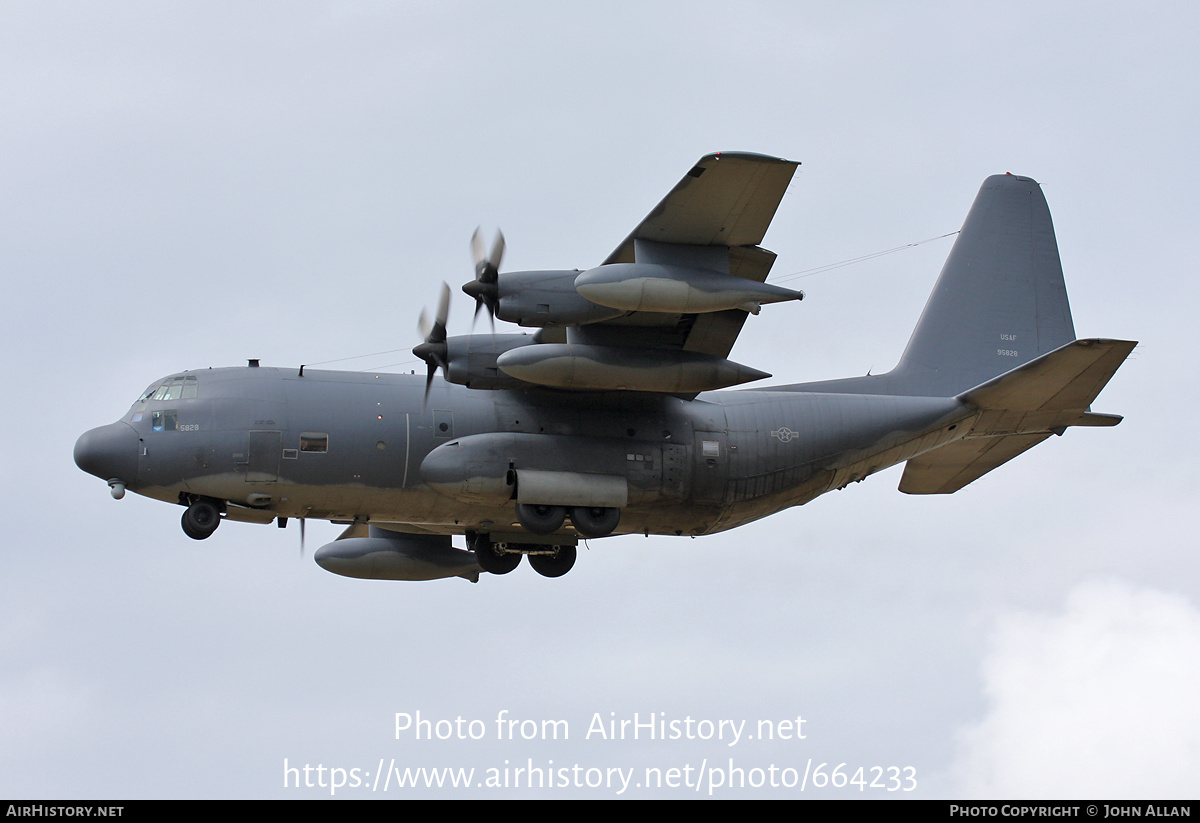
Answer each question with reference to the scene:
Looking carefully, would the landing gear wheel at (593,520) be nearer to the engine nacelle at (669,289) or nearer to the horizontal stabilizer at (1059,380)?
the engine nacelle at (669,289)

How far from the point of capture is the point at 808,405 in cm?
1895

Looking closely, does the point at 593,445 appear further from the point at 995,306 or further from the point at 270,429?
the point at 995,306

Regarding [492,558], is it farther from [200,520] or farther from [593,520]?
[200,520]

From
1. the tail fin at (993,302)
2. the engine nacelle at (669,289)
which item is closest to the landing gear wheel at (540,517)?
the engine nacelle at (669,289)

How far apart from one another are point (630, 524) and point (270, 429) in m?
4.86

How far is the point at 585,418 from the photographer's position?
18.1 m

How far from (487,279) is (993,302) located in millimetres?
8529

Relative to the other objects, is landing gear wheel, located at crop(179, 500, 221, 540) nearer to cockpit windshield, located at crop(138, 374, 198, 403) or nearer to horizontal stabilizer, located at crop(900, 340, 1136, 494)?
cockpit windshield, located at crop(138, 374, 198, 403)

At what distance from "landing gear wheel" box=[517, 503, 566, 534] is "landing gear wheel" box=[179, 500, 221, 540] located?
12.5 feet

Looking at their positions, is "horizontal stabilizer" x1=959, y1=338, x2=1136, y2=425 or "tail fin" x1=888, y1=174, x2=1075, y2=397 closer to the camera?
"horizontal stabilizer" x1=959, y1=338, x2=1136, y2=425

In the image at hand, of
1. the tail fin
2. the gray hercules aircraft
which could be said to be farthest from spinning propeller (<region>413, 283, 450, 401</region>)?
the tail fin

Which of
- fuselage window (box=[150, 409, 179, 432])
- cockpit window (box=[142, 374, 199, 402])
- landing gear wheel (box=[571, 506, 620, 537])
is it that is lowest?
landing gear wheel (box=[571, 506, 620, 537])

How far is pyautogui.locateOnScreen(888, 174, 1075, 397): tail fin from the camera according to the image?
20328mm
